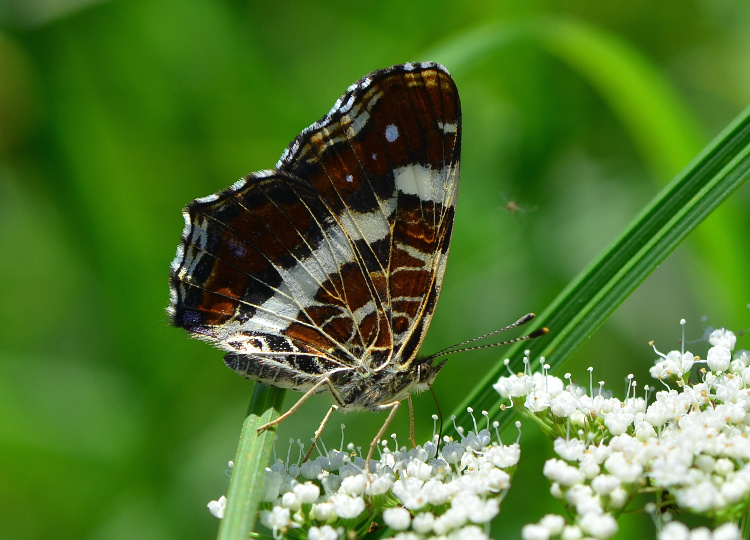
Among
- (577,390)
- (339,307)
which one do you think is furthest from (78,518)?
(577,390)

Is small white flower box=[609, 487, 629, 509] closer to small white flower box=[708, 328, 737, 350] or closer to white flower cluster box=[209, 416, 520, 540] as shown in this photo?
white flower cluster box=[209, 416, 520, 540]

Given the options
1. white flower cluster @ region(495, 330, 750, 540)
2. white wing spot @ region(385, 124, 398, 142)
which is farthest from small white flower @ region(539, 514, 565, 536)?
white wing spot @ region(385, 124, 398, 142)

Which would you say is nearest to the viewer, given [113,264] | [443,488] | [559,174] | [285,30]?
[443,488]

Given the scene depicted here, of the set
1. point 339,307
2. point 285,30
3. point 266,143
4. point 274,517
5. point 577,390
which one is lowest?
point 274,517

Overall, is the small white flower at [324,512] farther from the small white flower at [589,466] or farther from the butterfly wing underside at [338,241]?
the small white flower at [589,466]

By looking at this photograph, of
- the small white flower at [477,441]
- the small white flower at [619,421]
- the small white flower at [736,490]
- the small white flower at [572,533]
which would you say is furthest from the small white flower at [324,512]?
the small white flower at [736,490]

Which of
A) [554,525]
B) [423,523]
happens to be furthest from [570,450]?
[423,523]

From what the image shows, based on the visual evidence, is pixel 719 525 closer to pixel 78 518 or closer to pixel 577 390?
pixel 577 390

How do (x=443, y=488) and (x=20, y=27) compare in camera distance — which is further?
(x=20, y=27)
